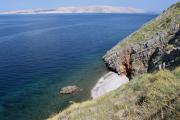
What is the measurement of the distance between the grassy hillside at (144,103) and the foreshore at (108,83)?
36.2 meters

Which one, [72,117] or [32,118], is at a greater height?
[72,117]

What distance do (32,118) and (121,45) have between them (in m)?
30.9

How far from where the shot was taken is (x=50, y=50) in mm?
105625

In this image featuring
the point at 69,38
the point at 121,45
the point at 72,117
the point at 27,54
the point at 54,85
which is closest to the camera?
the point at 72,117

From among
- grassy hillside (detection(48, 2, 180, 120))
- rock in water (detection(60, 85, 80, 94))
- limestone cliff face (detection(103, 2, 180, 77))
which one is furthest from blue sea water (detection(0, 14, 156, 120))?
grassy hillside (detection(48, 2, 180, 120))

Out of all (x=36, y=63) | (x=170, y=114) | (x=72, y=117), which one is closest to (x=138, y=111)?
(x=170, y=114)

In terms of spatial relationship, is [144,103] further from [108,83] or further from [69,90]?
[108,83]

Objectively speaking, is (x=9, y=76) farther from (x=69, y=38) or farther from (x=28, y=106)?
(x=69, y=38)

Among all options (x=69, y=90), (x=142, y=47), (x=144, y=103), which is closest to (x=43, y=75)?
(x=69, y=90)

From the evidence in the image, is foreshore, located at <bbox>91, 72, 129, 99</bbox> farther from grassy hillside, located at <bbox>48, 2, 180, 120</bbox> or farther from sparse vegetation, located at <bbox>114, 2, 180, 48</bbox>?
grassy hillside, located at <bbox>48, 2, 180, 120</bbox>

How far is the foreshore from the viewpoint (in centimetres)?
5500

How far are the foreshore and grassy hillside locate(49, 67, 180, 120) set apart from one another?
36.2 m

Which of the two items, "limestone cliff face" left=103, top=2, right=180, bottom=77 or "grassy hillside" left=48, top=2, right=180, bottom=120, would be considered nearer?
"grassy hillside" left=48, top=2, right=180, bottom=120

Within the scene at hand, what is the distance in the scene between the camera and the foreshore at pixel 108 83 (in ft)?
180
